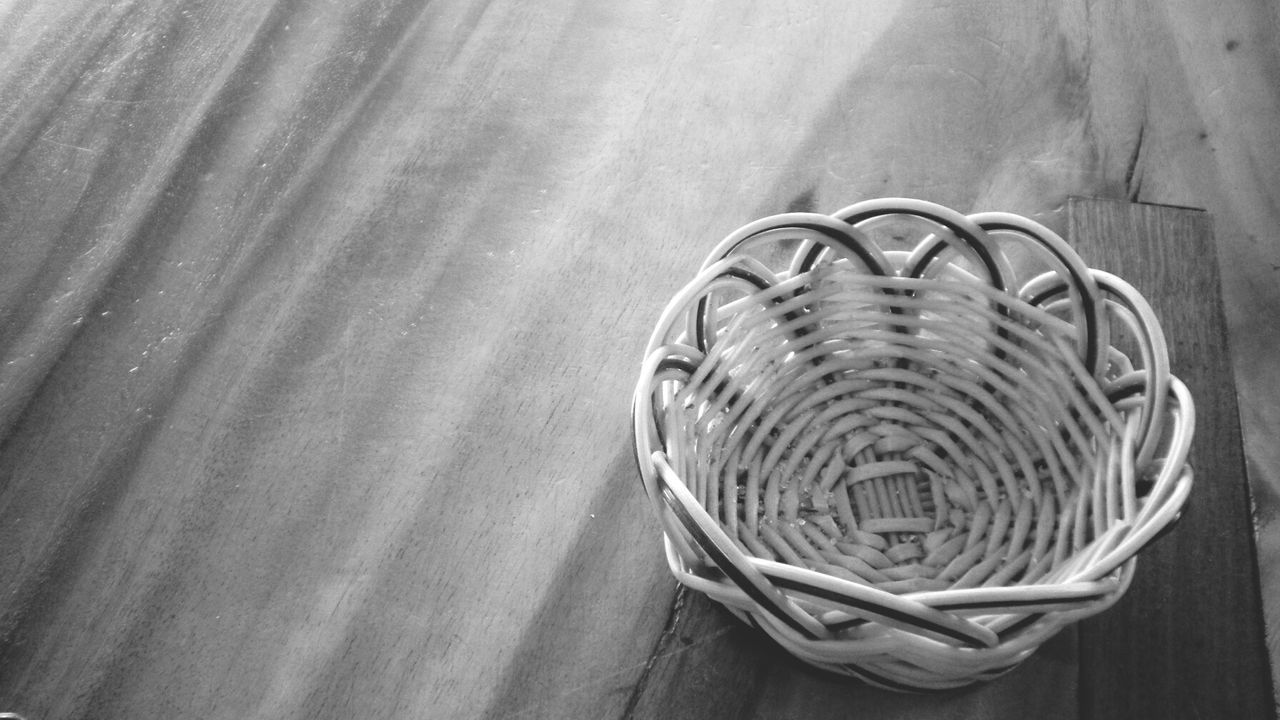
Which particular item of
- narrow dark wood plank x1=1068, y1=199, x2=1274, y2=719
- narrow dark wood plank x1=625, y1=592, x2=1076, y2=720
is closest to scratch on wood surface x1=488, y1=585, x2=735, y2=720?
narrow dark wood plank x1=625, y1=592, x2=1076, y2=720

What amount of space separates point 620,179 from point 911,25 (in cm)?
34

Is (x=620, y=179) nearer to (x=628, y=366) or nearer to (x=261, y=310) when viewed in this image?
(x=628, y=366)

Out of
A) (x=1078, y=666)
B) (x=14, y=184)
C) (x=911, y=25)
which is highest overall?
(x=14, y=184)

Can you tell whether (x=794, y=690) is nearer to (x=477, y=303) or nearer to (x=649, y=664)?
(x=649, y=664)

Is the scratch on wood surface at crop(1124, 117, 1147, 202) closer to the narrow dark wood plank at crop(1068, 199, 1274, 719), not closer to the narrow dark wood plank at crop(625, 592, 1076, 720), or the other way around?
the narrow dark wood plank at crop(1068, 199, 1274, 719)

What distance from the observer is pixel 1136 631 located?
1.87ft

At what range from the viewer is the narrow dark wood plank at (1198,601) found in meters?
0.56

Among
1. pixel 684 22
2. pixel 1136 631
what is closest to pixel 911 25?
pixel 684 22

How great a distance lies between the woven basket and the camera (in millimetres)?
537

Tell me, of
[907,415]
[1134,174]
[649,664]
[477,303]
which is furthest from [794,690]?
[1134,174]

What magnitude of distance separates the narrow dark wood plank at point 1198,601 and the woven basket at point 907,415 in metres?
0.04

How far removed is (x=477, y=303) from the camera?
0.81 metres

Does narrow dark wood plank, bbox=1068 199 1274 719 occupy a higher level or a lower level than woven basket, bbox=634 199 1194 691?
lower

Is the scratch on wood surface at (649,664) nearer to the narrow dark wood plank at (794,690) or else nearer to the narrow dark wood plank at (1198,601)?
the narrow dark wood plank at (794,690)
